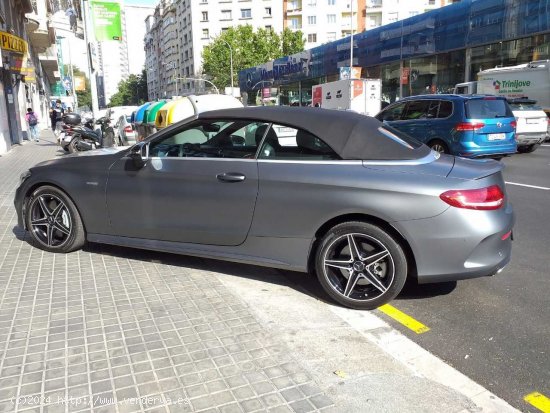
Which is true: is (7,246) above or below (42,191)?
below

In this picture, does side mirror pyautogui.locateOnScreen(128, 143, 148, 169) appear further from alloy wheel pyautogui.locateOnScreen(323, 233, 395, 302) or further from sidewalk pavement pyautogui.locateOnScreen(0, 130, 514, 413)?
alloy wheel pyautogui.locateOnScreen(323, 233, 395, 302)

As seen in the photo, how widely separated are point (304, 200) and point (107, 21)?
1644cm

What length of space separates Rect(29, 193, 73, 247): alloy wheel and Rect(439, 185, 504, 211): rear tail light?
3597mm

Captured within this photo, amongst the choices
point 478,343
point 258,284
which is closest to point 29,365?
point 258,284

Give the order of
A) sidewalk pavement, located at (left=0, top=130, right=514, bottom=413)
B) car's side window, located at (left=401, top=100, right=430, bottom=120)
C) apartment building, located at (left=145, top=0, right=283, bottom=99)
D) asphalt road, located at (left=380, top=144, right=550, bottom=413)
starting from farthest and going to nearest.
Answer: apartment building, located at (left=145, top=0, right=283, bottom=99)
car's side window, located at (left=401, top=100, right=430, bottom=120)
asphalt road, located at (left=380, top=144, right=550, bottom=413)
sidewalk pavement, located at (left=0, top=130, right=514, bottom=413)

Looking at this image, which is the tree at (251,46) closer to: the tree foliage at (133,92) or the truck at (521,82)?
the truck at (521,82)

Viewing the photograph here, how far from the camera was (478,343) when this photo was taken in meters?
3.25

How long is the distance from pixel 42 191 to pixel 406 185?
3.64 metres

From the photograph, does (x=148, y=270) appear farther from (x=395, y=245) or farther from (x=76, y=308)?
(x=395, y=245)

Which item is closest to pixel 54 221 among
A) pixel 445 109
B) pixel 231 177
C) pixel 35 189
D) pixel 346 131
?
pixel 35 189

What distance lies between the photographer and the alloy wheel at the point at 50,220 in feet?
16.1

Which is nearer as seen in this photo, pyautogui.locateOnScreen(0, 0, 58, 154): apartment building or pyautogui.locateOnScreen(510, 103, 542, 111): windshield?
pyautogui.locateOnScreen(510, 103, 542, 111): windshield

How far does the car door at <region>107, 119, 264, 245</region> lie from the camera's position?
405 centimetres

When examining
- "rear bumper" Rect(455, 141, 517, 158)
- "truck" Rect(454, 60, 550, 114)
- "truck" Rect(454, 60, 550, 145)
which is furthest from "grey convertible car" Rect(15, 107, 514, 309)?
"truck" Rect(454, 60, 550, 114)
